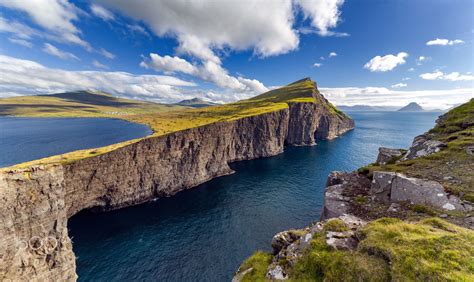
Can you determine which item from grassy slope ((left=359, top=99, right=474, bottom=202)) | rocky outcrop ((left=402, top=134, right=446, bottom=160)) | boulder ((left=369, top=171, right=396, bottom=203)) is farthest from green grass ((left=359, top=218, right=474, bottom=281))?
rocky outcrop ((left=402, top=134, right=446, bottom=160))

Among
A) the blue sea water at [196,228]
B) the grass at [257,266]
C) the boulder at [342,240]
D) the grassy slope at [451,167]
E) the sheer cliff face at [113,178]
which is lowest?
the blue sea water at [196,228]

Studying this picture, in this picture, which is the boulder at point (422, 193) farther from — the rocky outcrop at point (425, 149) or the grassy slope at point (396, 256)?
the rocky outcrop at point (425, 149)

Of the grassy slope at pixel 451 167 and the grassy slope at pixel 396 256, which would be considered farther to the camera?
the grassy slope at pixel 451 167

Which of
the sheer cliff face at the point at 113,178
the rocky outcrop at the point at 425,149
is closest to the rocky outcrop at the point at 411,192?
the rocky outcrop at the point at 425,149

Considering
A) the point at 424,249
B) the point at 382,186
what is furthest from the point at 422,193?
the point at 424,249

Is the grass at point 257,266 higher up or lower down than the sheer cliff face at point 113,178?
higher up

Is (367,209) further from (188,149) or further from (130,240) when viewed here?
(188,149)

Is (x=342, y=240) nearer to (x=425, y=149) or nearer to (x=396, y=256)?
(x=396, y=256)
